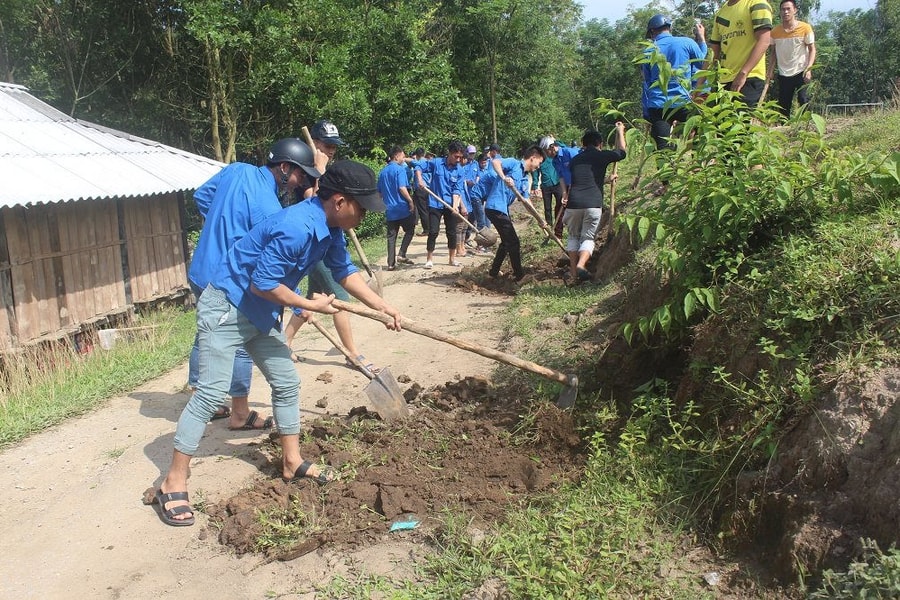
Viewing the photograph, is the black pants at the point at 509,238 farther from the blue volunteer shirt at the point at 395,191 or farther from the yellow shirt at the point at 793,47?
the yellow shirt at the point at 793,47

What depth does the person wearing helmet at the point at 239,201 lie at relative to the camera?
4.59m

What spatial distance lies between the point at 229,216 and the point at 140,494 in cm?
182

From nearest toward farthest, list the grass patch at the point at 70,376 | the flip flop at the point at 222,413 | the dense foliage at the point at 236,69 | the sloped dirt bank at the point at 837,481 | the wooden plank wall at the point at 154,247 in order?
the sloped dirt bank at the point at 837,481
the flip flop at the point at 222,413
the grass patch at the point at 70,376
the wooden plank wall at the point at 154,247
the dense foliage at the point at 236,69

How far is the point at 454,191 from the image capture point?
1221 cm

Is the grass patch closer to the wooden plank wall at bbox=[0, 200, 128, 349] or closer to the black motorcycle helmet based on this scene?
the wooden plank wall at bbox=[0, 200, 128, 349]

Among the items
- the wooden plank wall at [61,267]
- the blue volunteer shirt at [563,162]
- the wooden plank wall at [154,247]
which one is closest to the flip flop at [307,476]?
the wooden plank wall at [61,267]

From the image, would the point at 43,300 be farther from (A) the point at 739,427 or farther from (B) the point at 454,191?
(A) the point at 739,427

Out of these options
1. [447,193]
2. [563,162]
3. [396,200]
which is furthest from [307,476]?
[563,162]

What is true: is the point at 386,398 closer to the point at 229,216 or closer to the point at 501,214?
the point at 229,216

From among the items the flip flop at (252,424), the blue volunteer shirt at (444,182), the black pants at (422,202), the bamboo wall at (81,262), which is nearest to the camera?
the flip flop at (252,424)

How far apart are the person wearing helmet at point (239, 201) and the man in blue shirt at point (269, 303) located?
469mm

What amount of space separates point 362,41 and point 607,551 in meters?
20.9

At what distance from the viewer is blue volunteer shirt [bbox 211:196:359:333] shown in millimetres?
3754

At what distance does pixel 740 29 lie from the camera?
21.2 ft
